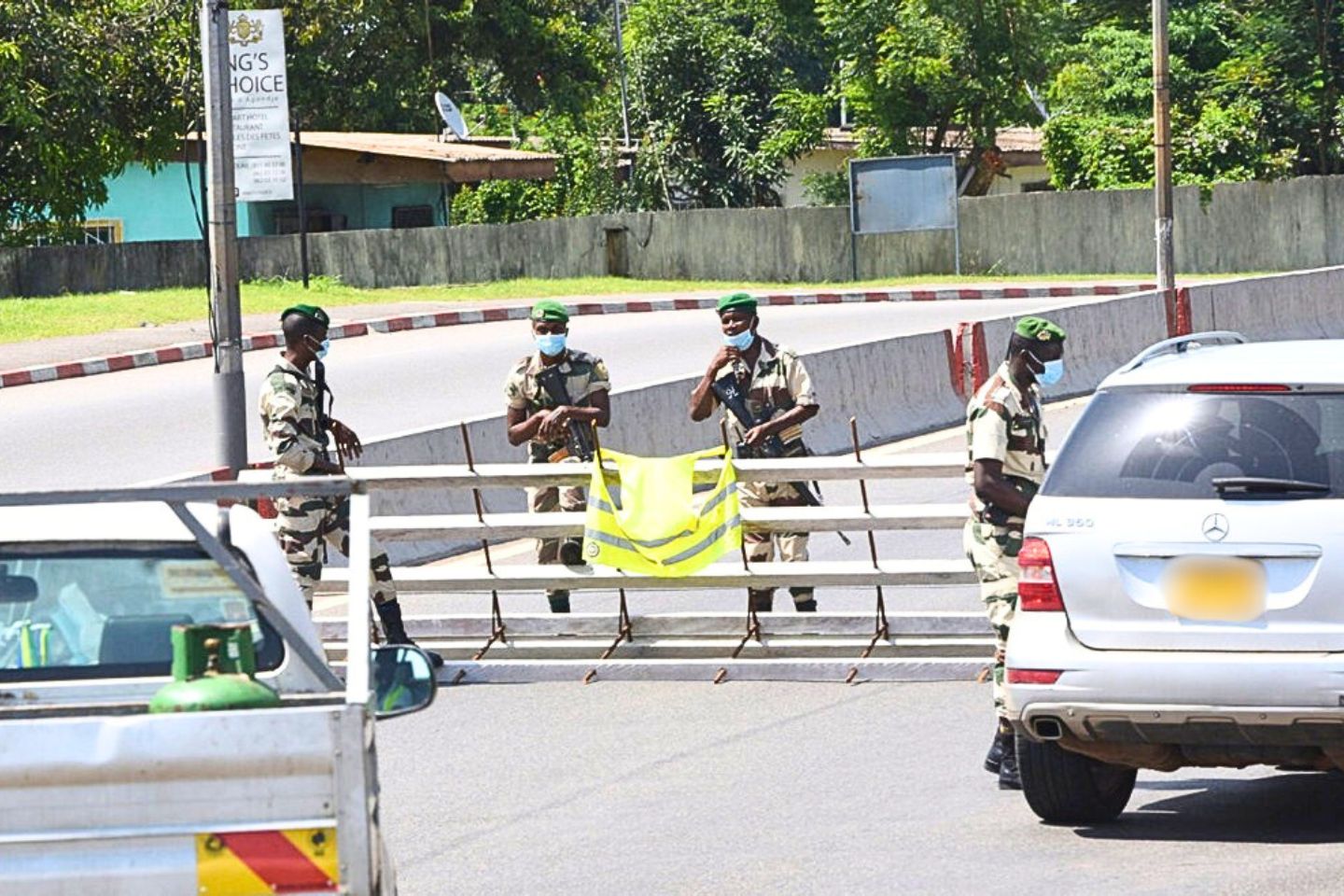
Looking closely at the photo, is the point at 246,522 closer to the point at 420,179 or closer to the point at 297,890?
the point at 297,890

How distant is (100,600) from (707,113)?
49663mm

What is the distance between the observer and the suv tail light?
24.7 ft

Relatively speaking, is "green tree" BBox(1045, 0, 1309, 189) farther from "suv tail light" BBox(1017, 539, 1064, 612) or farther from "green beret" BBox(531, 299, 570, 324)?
"suv tail light" BBox(1017, 539, 1064, 612)

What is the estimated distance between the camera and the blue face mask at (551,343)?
12633mm

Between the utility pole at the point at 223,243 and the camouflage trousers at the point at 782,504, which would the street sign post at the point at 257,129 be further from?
the camouflage trousers at the point at 782,504

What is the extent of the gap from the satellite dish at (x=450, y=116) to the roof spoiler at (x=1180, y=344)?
40.2 metres

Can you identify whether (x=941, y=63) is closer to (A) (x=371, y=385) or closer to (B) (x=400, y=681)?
(A) (x=371, y=385)

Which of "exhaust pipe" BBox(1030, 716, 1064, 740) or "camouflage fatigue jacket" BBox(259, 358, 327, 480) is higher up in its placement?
"camouflage fatigue jacket" BBox(259, 358, 327, 480)

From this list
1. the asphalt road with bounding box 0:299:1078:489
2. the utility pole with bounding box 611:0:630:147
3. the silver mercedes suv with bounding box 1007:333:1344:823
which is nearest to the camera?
the silver mercedes suv with bounding box 1007:333:1344:823

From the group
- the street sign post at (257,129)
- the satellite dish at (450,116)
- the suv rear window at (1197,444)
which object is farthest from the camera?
the satellite dish at (450,116)

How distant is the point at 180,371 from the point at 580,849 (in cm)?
2035

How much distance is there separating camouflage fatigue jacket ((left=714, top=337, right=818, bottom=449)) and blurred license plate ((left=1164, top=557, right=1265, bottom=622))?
192 inches

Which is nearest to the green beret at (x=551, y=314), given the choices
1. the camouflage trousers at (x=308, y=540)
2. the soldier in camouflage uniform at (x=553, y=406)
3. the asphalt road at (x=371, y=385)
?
the soldier in camouflage uniform at (x=553, y=406)

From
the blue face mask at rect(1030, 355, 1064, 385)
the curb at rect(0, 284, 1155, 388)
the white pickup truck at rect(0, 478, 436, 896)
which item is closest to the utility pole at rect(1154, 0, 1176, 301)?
the curb at rect(0, 284, 1155, 388)
